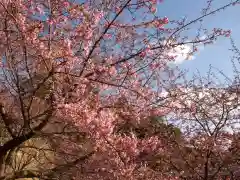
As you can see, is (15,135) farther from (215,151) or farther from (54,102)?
(215,151)

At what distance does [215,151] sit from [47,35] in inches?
198

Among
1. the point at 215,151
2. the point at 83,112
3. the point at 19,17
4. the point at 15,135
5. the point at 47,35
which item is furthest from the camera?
the point at 215,151

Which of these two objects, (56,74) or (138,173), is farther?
(56,74)

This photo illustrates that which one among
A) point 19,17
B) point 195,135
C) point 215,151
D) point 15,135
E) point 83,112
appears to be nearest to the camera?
point 83,112

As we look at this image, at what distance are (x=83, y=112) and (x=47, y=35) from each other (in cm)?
145

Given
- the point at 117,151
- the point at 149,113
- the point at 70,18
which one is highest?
the point at 70,18

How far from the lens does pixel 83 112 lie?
13.4 feet

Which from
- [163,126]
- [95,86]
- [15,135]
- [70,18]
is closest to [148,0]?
[70,18]

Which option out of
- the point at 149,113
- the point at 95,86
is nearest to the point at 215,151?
the point at 149,113

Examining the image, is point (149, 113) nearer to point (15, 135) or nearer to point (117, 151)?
point (117, 151)

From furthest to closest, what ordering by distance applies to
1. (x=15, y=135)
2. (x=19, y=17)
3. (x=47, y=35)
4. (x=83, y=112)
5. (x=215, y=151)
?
1. (x=215, y=151)
2. (x=15, y=135)
3. (x=47, y=35)
4. (x=19, y=17)
5. (x=83, y=112)

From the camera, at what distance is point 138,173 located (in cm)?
414

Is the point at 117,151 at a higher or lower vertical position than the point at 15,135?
lower

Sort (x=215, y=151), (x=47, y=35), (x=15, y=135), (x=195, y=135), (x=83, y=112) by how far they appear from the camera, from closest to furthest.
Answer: (x=83, y=112) < (x=47, y=35) < (x=15, y=135) < (x=215, y=151) < (x=195, y=135)
